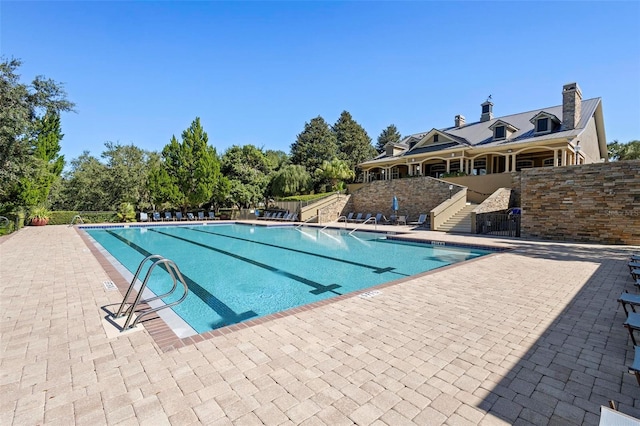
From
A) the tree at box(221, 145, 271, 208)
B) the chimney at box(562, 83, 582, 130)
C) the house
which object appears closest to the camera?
the chimney at box(562, 83, 582, 130)

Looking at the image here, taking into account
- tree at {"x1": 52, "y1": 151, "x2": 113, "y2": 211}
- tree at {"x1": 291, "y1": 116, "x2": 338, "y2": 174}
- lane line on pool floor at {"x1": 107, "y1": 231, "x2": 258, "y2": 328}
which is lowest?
lane line on pool floor at {"x1": 107, "y1": 231, "x2": 258, "y2": 328}

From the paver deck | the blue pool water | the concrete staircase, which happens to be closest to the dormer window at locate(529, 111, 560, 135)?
the concrete staircase

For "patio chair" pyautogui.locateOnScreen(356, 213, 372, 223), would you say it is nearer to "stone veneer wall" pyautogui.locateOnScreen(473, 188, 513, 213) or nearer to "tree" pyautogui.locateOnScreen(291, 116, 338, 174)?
"stone veneer wall" pyautogui.locateOnScreen(473, 188, 513, 213)

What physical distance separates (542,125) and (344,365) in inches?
948

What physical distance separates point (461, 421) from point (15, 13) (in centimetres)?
1751

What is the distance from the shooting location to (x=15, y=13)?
11.1m

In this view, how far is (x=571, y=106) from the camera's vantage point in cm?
1956

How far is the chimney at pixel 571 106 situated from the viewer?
19.5 metres

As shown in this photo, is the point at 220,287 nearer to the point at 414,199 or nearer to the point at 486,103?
the point at 414,199

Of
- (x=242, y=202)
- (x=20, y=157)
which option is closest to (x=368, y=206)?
(x=242, y=202)

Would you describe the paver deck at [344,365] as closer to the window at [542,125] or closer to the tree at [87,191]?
the window at [542,125]

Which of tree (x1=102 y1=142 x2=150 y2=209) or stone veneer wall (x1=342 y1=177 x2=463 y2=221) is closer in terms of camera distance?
stone veneer wall (x1=342 y1=177 x2=463 y2=221)

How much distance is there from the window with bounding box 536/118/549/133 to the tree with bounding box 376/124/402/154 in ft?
104

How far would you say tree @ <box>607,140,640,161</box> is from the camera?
95.6ft
